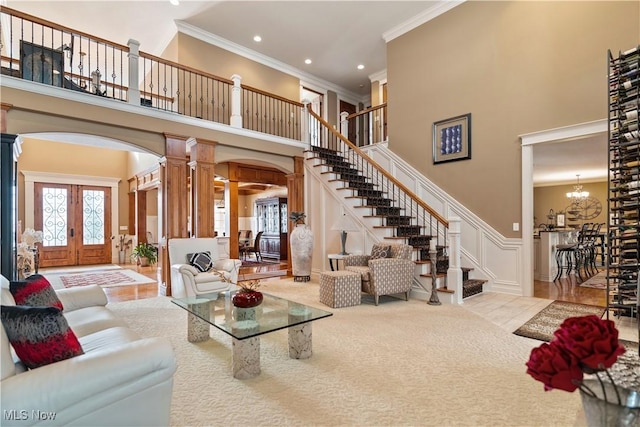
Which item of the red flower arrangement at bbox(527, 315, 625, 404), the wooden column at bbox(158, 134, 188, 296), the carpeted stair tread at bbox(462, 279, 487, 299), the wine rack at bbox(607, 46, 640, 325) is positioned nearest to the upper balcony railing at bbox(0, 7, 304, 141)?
the wooden column at bbox(158, 134, 188, 296)

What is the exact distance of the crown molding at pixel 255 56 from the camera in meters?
Answer: 7.47

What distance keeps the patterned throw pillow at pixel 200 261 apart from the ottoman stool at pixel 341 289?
1.84 metres

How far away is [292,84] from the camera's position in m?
9.62

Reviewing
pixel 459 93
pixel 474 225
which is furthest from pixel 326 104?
pixel 474 225

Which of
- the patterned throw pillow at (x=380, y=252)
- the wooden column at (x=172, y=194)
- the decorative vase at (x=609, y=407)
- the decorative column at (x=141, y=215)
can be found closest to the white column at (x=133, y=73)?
the wooden column at (x=172, y=194)

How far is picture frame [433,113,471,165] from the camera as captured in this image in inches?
241

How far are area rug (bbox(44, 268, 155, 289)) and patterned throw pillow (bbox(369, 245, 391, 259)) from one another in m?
5.02

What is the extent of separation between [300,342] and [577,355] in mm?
2205

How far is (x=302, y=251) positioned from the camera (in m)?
6.40

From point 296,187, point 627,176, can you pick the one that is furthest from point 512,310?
point 296,187

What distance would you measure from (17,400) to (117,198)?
10986 millimetres

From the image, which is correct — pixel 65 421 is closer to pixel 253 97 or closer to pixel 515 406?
pixel 515 406

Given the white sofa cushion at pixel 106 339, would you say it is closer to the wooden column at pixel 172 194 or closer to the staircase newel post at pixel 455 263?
the wooden column at pixel 172 194

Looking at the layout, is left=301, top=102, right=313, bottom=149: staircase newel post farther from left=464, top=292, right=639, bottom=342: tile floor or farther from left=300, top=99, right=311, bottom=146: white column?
left=464, top=292, right=639, bottom=342: tile floor
